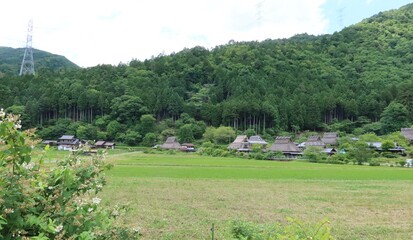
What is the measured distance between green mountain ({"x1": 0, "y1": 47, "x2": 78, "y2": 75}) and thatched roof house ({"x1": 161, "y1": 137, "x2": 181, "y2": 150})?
302 ft

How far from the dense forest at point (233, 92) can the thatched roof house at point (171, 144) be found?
5.43m

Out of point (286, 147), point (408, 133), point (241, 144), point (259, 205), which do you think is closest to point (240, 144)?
point (241, 144)

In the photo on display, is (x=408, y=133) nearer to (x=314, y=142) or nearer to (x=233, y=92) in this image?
(x=314, y=142)

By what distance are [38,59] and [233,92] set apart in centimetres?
11099

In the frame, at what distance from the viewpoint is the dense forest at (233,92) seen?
75.6 meters

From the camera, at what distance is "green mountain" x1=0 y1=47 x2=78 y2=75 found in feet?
474

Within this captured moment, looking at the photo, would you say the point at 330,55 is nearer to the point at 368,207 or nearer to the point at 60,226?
the point at 368,207

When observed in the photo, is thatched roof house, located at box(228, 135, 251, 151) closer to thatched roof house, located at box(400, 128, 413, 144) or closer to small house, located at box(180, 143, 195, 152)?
small house, located at box(180, 143, 195, 152)

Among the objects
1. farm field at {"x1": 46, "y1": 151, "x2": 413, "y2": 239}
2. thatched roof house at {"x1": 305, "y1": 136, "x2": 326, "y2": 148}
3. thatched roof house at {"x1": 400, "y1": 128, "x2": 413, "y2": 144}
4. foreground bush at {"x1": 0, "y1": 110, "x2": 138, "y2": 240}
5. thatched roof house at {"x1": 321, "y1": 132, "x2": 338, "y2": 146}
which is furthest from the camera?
thatched roof house at {"x1": 321, "y1": 132, "x2": 338, "y2": 146}

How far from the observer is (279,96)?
87.0m

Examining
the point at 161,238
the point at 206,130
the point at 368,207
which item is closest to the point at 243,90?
the point at 206,130

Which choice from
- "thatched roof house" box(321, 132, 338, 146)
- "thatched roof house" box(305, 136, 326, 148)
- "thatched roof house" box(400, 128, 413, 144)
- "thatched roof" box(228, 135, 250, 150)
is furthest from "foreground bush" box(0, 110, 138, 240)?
"thatched roof house" box(400, 128, 413, 144)

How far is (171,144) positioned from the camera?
63.6m

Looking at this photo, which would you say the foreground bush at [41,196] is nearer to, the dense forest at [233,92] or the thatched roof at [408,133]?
the thatched roof at [408,133]
